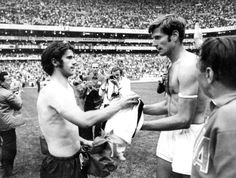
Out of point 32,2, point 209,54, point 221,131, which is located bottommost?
point 221,131

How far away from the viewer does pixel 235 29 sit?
54531 millimetres

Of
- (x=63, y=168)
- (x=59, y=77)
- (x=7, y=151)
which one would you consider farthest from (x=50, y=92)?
(x=7, y=151)

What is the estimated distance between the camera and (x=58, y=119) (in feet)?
8.95

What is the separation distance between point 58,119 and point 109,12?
208ft

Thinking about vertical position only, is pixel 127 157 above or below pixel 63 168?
below

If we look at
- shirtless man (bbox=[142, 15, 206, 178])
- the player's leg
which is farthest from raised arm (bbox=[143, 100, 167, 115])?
the player's leg

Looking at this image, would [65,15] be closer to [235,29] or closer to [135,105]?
[235,29]

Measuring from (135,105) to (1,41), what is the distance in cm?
5684

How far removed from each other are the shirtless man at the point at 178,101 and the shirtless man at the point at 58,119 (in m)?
0.80

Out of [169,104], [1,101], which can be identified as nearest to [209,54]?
[169,104]

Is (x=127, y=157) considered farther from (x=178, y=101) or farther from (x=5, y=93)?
(x=178, y=101)

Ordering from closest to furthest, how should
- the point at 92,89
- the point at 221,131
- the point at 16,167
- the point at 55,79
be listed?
the point at 221,131, the point at 55,79, the point at 16,167, the point at 92,89

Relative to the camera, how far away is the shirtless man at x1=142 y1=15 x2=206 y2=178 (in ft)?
8.64

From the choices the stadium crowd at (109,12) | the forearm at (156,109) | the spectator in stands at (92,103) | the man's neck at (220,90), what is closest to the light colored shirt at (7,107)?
the spectator in stands at (92,103)
